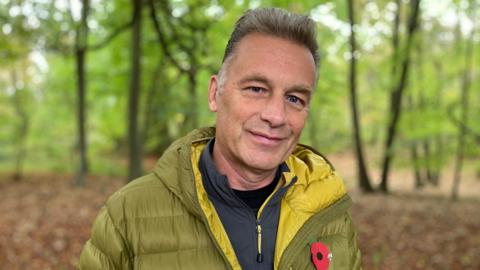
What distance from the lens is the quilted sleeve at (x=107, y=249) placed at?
5.88 feet

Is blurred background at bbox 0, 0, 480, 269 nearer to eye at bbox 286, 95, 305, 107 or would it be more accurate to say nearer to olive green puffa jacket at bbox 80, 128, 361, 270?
olive green puffa jacket at bbox 80, 128, 361, 270

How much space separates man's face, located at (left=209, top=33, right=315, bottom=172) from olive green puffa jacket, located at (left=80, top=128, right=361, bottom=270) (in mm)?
195

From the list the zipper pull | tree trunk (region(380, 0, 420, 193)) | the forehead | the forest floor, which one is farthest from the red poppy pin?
tree trunk (region(380, 0, 420, 193))

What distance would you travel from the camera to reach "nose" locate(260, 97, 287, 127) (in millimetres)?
1923

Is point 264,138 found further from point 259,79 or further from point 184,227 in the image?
point 184,227

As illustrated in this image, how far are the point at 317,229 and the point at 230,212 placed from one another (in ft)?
1.38

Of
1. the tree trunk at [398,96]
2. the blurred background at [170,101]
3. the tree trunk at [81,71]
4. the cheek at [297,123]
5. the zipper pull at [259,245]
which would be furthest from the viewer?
the tree trunk at [398,96]

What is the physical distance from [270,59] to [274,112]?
24 cm

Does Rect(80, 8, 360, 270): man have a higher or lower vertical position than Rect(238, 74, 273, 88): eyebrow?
lower

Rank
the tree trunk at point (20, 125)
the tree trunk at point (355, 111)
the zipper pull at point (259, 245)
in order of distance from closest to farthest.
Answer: the zipper pull at point (259, 245) < the tree trunk at point (355, 111) < the tree trunk at point (20, 125)

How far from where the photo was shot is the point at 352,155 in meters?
40.4

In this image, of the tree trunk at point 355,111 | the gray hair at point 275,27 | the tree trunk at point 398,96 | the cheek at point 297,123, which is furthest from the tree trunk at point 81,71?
the cheek at point 297,123

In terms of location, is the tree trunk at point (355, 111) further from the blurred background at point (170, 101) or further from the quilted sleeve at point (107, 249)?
the quilted sleeve at point (107, 249)

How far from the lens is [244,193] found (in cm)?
204
